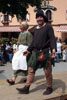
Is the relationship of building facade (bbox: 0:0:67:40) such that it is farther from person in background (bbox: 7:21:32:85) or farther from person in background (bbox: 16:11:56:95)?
person in background (bbox: 16:11:56:95)

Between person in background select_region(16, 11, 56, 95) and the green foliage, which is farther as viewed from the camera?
the green foliage

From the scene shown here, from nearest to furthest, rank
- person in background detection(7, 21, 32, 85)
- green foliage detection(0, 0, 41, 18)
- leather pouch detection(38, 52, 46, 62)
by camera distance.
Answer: leather pouch detection(38, 52, 46, 62) < person in background detection(7, 21, 32, 85) < green foliage detection(0, 0, 41, 18)

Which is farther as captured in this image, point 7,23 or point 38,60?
point 7,23

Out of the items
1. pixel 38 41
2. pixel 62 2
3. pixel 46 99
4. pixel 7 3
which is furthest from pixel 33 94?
pixel 62 2

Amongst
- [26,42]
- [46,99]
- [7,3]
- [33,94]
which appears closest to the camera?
[46,99]

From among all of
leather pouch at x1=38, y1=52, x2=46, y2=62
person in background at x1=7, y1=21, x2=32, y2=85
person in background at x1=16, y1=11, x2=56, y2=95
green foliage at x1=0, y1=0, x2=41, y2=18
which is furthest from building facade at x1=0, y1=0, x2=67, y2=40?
leather pouch at x1=38, y1=52, x2=46, y2=62

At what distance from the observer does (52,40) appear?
209 inches

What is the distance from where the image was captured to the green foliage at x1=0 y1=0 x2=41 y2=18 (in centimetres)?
1396

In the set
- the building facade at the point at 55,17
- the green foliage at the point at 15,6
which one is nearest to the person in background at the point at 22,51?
the green foliage at the point at 15,6

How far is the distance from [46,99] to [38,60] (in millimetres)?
811

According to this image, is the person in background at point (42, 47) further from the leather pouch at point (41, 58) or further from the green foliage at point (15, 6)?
the green foliage at point (15, 6)

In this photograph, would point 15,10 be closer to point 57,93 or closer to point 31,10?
point 57,93

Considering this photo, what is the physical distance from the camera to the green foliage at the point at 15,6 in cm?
1396

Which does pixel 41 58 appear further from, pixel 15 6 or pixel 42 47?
pixel 15 6
